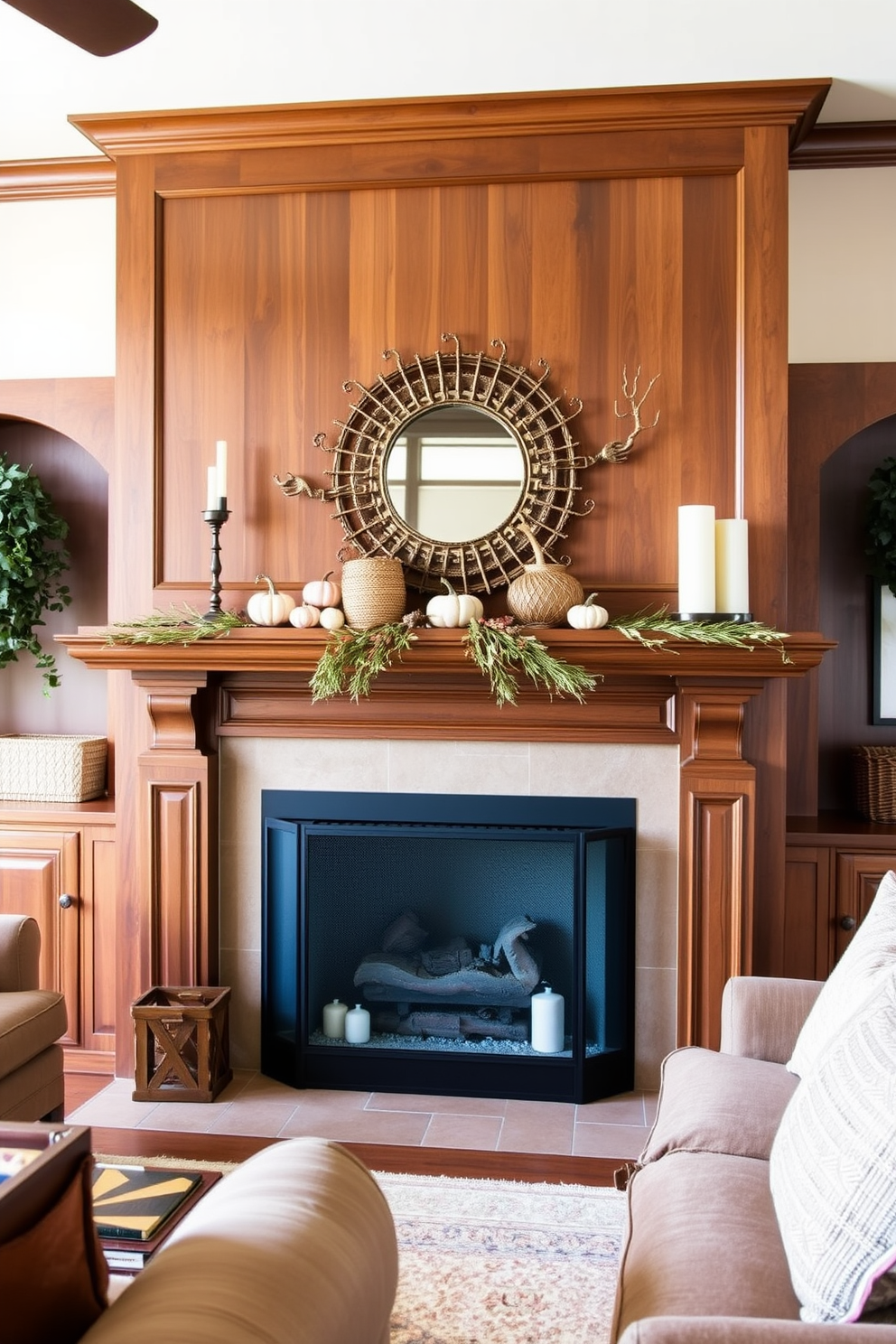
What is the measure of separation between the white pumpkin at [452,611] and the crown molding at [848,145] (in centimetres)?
174

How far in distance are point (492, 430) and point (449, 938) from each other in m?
1.53

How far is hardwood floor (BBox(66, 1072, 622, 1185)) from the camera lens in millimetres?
2773

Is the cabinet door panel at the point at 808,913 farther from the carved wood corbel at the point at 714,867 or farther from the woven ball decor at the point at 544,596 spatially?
the woven ball decor at the point at 544,596

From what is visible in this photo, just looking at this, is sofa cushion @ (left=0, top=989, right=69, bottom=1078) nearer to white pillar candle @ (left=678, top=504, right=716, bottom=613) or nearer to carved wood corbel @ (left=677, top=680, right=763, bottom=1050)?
carved wood corbel @ (left=677, top=680, right=763, bottom=1050)

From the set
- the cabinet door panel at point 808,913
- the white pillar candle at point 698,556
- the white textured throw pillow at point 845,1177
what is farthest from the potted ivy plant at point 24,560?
the white textured throw pillow at point 845,1177

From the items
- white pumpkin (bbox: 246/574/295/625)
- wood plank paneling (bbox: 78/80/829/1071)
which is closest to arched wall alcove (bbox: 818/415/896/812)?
wood plank paneling (bbox: 78/80/829/1071)

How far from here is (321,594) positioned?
318 cm

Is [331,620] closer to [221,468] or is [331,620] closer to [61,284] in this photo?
[221,468]

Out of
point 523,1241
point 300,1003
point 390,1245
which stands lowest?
point 523,1241

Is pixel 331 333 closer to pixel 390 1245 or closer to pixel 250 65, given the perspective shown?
pixel 250 65

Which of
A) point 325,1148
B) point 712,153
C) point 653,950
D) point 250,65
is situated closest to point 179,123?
point 250,65

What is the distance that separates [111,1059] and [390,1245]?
93.1 inches

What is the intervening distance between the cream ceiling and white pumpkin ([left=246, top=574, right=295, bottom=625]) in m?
1.41

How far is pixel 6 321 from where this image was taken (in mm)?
3756
